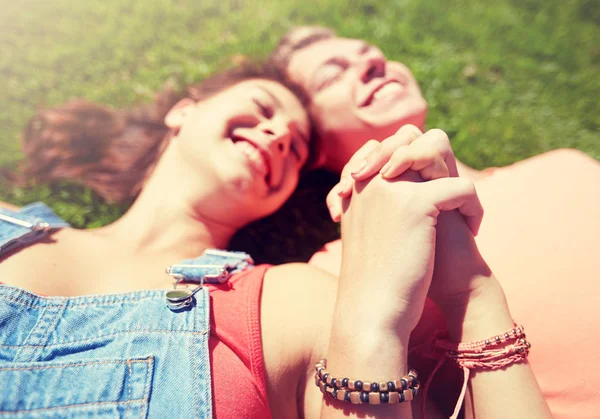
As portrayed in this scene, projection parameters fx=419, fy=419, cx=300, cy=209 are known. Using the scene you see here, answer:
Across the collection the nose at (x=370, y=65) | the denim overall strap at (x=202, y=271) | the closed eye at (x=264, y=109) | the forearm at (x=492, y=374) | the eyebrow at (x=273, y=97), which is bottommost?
the denim overall strap at (x=202, y=271)

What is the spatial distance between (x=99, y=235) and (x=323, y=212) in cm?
143

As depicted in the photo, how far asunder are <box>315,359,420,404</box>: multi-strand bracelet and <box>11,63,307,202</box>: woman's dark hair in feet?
6.11

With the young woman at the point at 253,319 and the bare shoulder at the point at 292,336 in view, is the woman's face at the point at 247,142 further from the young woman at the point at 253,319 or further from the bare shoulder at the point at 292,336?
the bare shoulder at the point at 292,336

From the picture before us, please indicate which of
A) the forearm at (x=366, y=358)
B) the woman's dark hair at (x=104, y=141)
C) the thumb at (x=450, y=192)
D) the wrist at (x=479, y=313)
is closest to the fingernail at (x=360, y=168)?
the thumb at (x=450, y=192)

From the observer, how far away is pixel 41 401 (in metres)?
1.28

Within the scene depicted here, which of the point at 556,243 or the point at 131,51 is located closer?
the point at 556,243

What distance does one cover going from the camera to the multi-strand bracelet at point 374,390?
1297 mm

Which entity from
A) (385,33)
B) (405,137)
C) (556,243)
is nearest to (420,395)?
(556,243)

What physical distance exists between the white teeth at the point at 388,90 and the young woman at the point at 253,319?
0.96 metres

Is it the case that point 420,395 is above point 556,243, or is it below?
below

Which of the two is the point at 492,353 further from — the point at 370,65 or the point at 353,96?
the point at 370,65

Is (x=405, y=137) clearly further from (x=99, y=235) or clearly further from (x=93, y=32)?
(x=93, y=32)

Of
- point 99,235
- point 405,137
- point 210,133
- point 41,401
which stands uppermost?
point 405,137

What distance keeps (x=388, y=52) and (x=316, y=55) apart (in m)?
1.07
